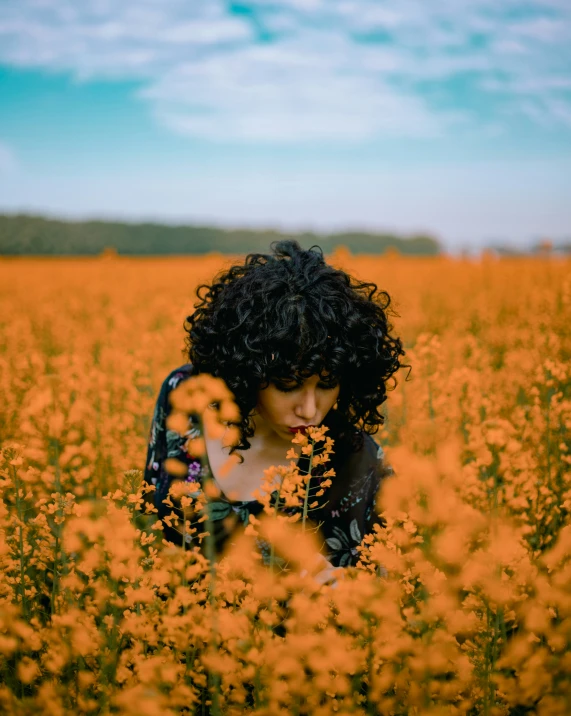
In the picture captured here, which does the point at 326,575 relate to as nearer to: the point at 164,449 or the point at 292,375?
the point at 292,375

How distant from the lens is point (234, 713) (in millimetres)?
1294

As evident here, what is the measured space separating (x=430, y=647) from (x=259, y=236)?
1235 inches

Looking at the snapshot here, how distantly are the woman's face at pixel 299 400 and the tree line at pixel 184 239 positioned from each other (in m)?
19.4

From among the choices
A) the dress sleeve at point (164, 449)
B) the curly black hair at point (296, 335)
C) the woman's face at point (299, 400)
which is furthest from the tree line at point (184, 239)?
the woman's face at point (299, 400)

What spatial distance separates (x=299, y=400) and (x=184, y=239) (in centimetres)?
3160

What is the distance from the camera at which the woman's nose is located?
1622 millimetres

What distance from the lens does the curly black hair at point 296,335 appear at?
1632 millimetres

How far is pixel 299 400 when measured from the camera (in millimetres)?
1663

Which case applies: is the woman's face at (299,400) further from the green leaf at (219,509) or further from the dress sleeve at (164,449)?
the dress sleeve at (164,449)

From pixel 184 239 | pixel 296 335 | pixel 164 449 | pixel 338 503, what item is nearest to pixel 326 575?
pixel 338 503

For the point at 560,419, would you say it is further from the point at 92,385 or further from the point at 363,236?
the point at 363,236

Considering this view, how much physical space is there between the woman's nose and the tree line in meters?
19.5

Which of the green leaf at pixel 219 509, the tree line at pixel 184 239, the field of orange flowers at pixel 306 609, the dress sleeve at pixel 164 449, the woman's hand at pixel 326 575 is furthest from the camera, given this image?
the tree line at pixel 184 239

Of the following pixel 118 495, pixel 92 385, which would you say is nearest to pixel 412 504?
pixel 118 495
